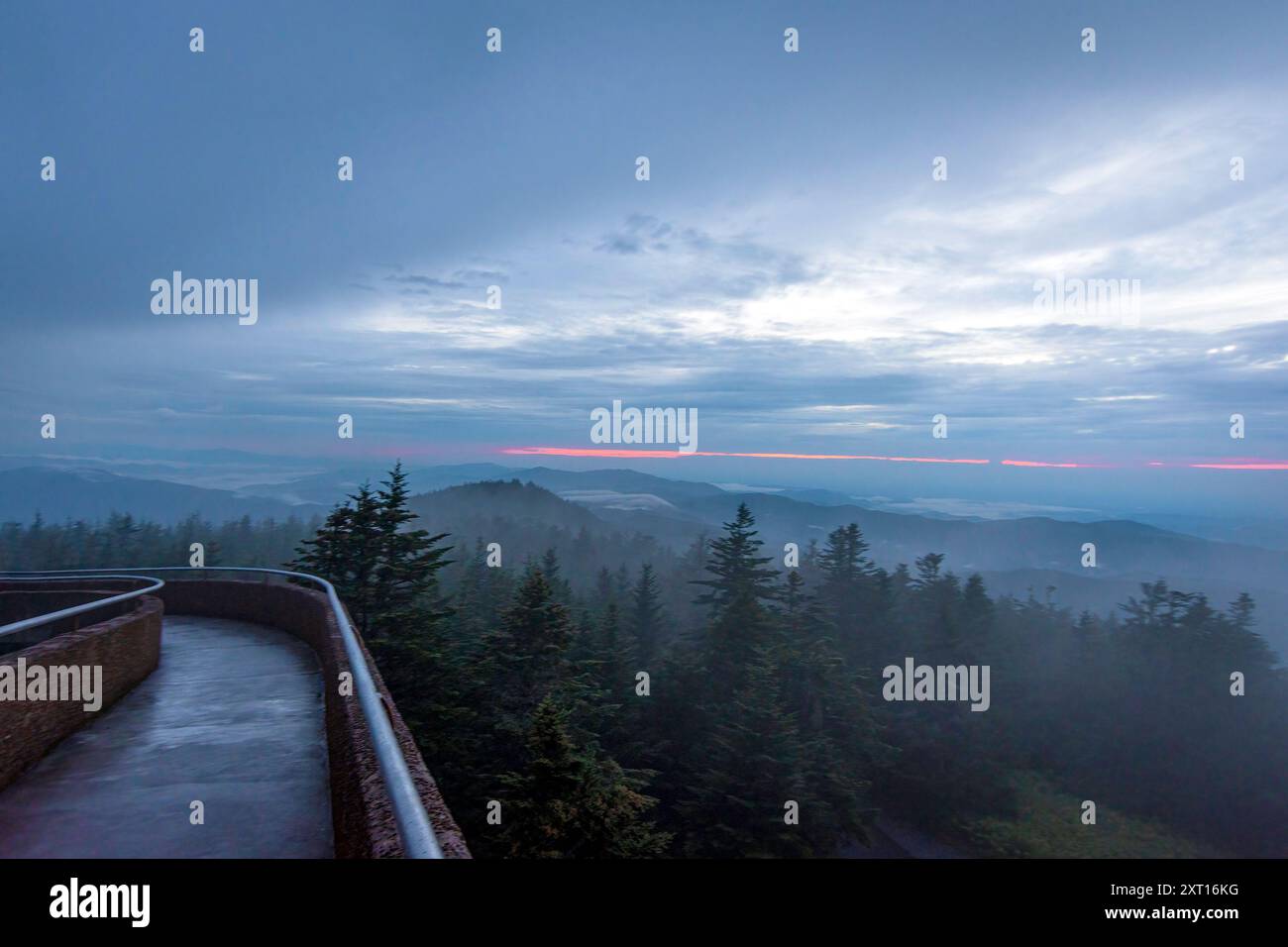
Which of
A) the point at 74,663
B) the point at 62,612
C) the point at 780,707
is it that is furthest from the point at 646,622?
the point at 62,612

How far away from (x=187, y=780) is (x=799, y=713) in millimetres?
35656

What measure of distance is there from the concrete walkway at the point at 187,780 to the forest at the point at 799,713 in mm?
7430

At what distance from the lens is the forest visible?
78.3ft

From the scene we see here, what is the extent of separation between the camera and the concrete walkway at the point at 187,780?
5504mm

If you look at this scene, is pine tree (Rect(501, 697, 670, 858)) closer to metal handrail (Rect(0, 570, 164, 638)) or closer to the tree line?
the tree line

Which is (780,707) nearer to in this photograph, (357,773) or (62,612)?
(62,612)

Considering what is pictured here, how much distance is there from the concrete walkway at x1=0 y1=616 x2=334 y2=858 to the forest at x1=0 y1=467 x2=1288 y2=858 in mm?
7430

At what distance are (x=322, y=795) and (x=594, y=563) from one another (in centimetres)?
13269

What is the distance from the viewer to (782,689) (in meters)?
38.5

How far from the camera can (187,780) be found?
22.2 ft

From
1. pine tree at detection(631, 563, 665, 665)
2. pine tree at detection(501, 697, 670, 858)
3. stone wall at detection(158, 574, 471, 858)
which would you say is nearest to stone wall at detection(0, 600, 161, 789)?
stone wall at detection(158, 574, 471, 858)

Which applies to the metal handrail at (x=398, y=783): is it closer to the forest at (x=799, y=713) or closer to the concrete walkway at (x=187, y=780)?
the concrete walkway at (x=187, y=780)
